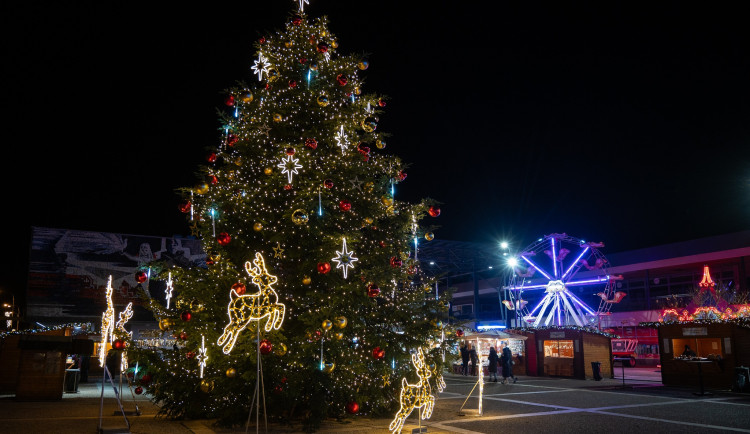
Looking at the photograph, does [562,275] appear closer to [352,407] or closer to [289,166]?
[352,407]

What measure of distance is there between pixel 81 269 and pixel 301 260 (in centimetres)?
3151

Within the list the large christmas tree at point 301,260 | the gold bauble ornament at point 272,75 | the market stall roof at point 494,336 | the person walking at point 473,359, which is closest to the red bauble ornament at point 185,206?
the large christmas tree at point 301,260

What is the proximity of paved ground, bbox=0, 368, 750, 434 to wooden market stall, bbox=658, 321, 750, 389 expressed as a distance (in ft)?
5.77

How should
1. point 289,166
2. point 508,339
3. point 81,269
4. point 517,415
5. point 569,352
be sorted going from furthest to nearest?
point 81,269 < point 508,339 < point 569,352 < point 517,415 < point 289,166

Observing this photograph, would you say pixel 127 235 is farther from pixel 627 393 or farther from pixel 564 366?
pixel 627 393

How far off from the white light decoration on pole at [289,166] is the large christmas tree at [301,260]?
0.02 meters

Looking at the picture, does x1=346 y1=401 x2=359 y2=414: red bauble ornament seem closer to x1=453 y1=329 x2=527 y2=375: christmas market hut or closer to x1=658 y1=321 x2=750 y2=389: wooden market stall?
x1=658 y1=321 x2=750 y2=389: wooden market stall

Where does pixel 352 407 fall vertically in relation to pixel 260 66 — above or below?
below

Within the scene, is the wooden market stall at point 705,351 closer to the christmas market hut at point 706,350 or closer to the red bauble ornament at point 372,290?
the christmas market hut at point 706,350

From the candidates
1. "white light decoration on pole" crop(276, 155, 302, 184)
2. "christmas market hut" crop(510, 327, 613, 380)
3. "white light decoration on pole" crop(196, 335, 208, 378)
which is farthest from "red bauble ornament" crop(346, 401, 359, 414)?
"christmas market hut" crop(510, 327, 613, 380)

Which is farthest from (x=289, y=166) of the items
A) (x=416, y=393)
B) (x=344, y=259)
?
(x=416, y=393)

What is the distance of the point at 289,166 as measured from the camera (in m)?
10.9

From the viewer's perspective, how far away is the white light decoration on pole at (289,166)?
35.8 feet

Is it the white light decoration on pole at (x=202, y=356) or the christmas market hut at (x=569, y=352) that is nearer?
the white light decoration on pole at (x=202, y=356)
